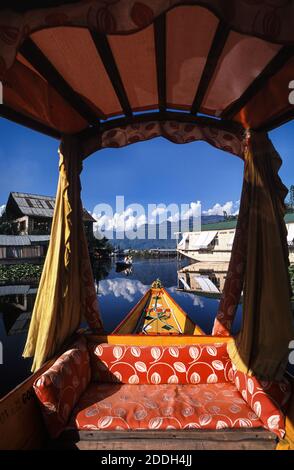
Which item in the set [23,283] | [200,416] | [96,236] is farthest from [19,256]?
[200,416]

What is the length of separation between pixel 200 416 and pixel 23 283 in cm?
1513

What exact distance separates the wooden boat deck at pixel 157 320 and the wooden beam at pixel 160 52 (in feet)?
9.46

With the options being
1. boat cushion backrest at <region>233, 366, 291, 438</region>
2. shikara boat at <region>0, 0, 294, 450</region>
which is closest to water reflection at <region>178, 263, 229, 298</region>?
shikara boat at <region>0, 0, 294, 450</region>

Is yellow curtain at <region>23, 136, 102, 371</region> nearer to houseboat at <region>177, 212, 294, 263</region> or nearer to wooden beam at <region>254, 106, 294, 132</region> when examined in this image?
wooden beam at <region>254, 106, 294, 132</region>

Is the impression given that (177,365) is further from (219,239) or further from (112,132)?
(219,239)

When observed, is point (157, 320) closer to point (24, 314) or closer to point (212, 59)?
point (212, 59)

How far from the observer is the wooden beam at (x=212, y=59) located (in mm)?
1468

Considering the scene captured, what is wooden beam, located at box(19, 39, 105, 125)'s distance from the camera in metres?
1.58

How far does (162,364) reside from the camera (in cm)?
234

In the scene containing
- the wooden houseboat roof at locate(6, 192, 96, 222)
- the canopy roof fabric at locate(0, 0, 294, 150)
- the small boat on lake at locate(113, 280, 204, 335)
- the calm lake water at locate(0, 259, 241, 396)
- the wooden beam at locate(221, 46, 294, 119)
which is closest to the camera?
the canopy roof fabric at locate(0, 0, 294, 150)

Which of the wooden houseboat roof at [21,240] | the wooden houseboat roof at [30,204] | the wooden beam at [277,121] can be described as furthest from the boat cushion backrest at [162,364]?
the wooden houseboat roof at [30,204]

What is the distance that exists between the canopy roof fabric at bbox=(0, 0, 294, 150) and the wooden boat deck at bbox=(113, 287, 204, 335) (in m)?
2.71

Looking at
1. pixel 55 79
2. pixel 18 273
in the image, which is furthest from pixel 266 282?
pixel 18 273

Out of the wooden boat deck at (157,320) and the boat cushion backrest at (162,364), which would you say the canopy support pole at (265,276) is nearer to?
the boat cushion backrest at (162,364)
